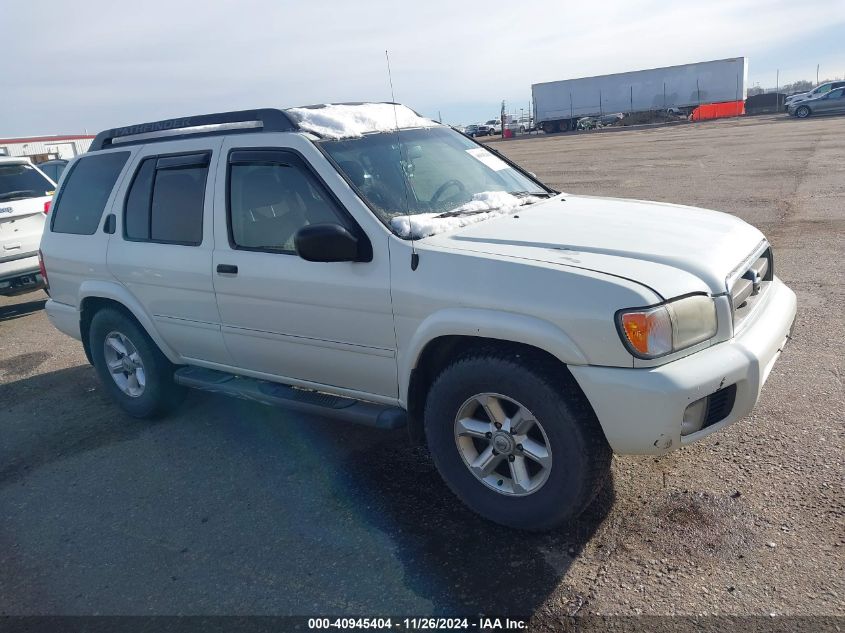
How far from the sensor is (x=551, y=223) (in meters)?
3.71

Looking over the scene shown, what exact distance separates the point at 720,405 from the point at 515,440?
2.90 feet

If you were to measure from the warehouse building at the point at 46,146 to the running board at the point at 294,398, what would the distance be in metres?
43.3

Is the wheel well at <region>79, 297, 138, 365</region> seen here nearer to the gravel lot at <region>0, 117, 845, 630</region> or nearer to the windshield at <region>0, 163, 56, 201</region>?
the gravel lot at <region>0, 117, 845, 630</region>

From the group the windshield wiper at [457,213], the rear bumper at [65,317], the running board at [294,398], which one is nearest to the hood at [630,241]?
the windshield wiper at [457,213]

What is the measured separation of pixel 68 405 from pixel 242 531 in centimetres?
281

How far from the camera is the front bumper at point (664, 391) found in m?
2.78

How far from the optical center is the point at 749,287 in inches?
134

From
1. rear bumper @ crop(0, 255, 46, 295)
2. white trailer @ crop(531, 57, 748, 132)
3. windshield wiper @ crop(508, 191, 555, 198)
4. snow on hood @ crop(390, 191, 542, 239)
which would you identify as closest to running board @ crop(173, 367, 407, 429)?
snow on hood @ crop(390, 191, 542, 239)

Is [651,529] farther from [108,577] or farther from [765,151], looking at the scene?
[765,151]

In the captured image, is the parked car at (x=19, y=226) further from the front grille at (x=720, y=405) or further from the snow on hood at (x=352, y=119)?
the front grille at (x=720, y=405)

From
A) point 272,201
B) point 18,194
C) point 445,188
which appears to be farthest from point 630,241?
point 18,194

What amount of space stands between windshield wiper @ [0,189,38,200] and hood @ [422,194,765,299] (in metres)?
7.33

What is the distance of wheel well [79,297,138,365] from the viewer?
5082 mm

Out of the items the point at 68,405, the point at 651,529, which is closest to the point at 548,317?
the point at 651,529
